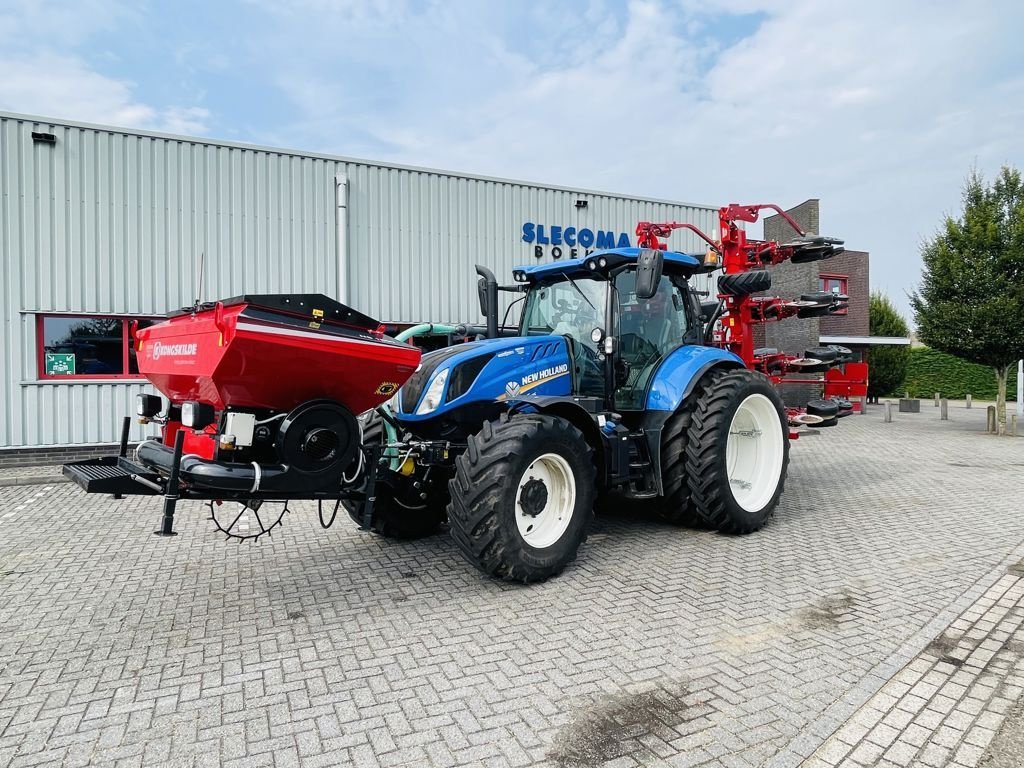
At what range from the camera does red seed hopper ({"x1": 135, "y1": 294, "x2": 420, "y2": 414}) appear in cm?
344

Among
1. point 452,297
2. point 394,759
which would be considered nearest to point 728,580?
point 394,759

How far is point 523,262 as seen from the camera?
12.8 metres

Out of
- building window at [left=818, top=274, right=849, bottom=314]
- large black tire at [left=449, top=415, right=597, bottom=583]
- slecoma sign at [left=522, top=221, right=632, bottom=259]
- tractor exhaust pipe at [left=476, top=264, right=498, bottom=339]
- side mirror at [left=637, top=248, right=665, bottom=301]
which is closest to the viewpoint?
large black tire at [left=449, top=415, right=597, bottom=583]

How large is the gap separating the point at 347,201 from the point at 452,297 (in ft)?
7.94

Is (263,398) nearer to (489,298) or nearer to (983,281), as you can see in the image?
(489,298)

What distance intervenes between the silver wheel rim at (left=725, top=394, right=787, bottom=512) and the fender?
595 millimetres

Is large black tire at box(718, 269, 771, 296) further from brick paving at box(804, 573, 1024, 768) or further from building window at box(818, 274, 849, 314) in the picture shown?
building window at box(818, 274, 849, 314)

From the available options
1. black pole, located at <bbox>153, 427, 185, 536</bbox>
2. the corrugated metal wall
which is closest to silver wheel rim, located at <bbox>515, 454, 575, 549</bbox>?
black pole, located at <bbox>153, 427, 185, 536</bbox>

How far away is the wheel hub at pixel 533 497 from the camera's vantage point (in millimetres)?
4363

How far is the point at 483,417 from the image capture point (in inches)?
191

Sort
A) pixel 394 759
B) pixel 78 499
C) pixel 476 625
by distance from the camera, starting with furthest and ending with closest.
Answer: pixel 78 499 < pixel 476 625 < pixel 394 759

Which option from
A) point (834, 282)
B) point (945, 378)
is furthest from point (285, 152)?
point (945, 378)

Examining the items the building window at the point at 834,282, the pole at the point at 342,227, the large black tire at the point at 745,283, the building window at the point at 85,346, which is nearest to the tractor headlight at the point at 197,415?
the large black tire at the point at 745,283

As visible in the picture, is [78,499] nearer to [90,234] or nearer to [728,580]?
[90,234]
